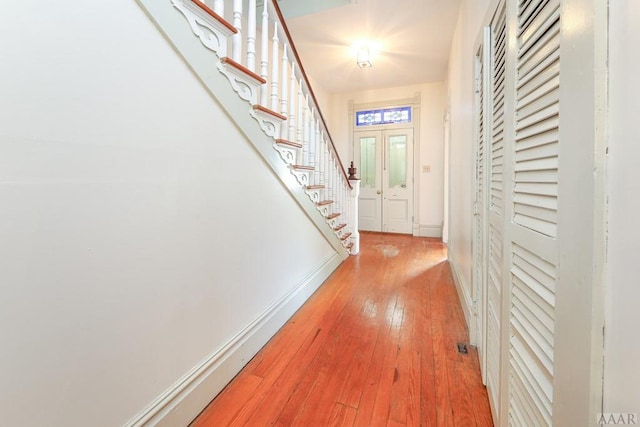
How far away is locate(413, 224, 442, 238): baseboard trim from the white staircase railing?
2.12 metres

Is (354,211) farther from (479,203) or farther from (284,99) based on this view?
(479,203)

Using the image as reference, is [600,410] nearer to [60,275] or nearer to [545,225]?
[545,225]

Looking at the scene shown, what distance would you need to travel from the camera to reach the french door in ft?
17.1

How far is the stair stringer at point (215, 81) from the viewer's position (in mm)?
1019

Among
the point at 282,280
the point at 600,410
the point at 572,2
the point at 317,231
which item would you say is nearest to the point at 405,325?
the point at 282,280

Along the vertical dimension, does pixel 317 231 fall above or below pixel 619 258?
below

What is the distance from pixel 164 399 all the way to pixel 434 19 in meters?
3.89

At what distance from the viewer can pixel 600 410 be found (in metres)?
0.42

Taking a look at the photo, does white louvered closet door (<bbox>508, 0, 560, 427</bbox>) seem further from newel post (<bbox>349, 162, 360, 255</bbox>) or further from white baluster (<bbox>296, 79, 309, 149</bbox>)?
newel post (<bbox>349, 162, 360, 255</bbox>)

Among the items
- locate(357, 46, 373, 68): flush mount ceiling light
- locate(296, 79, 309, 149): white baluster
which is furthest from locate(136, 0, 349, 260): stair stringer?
locate(357, 46, 373, 68): flush mount ceiling light

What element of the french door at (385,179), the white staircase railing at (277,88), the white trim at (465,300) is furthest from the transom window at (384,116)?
the white trim at (465,300)

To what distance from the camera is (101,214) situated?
2.77ft

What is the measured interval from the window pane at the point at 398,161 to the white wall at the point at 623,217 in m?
5.01

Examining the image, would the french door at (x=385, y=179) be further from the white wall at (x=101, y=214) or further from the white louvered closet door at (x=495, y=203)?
the white wall at (x=101, y=214)
